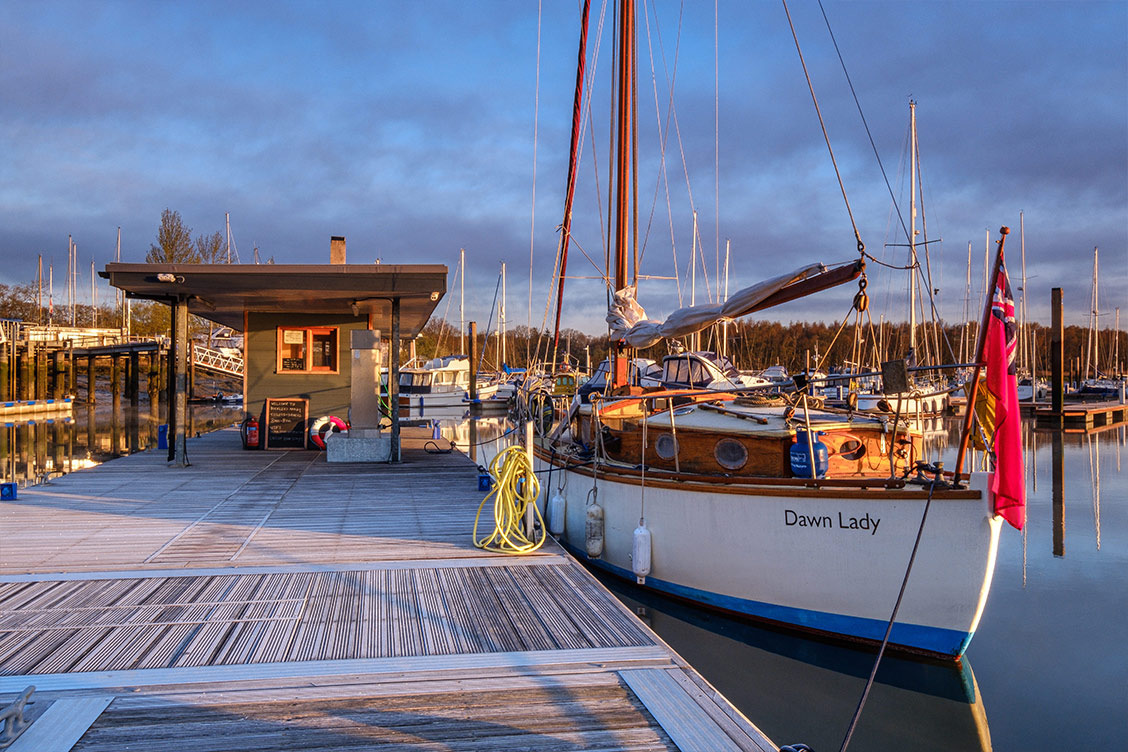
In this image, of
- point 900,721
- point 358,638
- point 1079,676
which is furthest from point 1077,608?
point 358,638

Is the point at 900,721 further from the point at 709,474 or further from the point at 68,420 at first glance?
the point at 68,420

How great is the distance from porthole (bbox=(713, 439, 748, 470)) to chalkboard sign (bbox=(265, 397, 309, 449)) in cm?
1042

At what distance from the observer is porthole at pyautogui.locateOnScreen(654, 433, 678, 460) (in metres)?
7.57

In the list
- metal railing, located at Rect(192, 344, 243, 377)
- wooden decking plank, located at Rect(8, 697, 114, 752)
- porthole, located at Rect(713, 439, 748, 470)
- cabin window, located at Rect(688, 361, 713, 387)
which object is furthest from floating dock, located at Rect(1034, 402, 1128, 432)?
metal railing, located at Rect(192, 344, 243, 377)

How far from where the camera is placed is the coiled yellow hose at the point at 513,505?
693 centimetres

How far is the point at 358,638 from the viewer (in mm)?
4484

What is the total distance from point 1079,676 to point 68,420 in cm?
3470

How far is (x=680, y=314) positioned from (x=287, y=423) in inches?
375

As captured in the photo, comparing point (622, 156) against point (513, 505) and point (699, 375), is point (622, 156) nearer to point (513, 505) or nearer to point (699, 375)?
point (699, 375)

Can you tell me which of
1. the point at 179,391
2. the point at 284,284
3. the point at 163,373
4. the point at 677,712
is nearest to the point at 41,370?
the point at 163,373

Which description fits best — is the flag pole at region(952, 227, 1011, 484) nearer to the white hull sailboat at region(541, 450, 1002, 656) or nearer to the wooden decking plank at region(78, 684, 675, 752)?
the white hull sailboat at region(541, 450, 1002, 656)

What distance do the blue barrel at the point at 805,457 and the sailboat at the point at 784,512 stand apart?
12mm

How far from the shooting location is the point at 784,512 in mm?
6320

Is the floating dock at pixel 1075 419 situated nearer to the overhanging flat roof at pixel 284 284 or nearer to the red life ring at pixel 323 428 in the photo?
the overhanging flat roof at pixel 284 284
